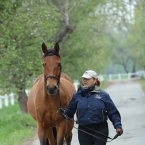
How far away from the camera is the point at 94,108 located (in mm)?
8531

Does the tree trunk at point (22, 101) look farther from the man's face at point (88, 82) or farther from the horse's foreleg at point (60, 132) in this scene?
the man's face at point (88, 82)

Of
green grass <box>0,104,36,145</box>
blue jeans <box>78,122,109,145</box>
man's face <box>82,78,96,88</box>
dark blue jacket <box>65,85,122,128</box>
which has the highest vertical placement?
man's face <box>82,78,96,88</box>

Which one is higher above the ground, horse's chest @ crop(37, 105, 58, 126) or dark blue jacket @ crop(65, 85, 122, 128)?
dark blue jacket @ crop(65, 85, 122, 128)

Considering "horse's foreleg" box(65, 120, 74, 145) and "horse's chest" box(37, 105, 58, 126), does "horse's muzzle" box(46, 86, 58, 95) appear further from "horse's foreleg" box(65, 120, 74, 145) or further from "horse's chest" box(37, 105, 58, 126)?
"horse's foreleg" box(65, 120, 74, 145)

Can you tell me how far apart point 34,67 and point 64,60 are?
10502 mm

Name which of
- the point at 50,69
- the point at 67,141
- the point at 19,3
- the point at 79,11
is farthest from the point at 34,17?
the point at 50,69

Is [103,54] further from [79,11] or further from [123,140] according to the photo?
[123,140]

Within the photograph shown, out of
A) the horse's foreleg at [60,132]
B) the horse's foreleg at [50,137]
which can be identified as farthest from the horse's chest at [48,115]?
the horse's foreleg at [50,137]

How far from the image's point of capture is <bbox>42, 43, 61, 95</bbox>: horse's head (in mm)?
9430

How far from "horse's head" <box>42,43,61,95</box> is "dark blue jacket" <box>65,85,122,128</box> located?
832 mm

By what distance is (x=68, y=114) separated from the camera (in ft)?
30.4

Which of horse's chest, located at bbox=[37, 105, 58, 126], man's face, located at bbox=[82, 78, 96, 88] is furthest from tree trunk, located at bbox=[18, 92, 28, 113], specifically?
man's face, located at bbox=[82, 78, 96, 88]

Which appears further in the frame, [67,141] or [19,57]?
[19,57]

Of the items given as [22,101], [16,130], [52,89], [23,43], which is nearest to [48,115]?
[52,89]
